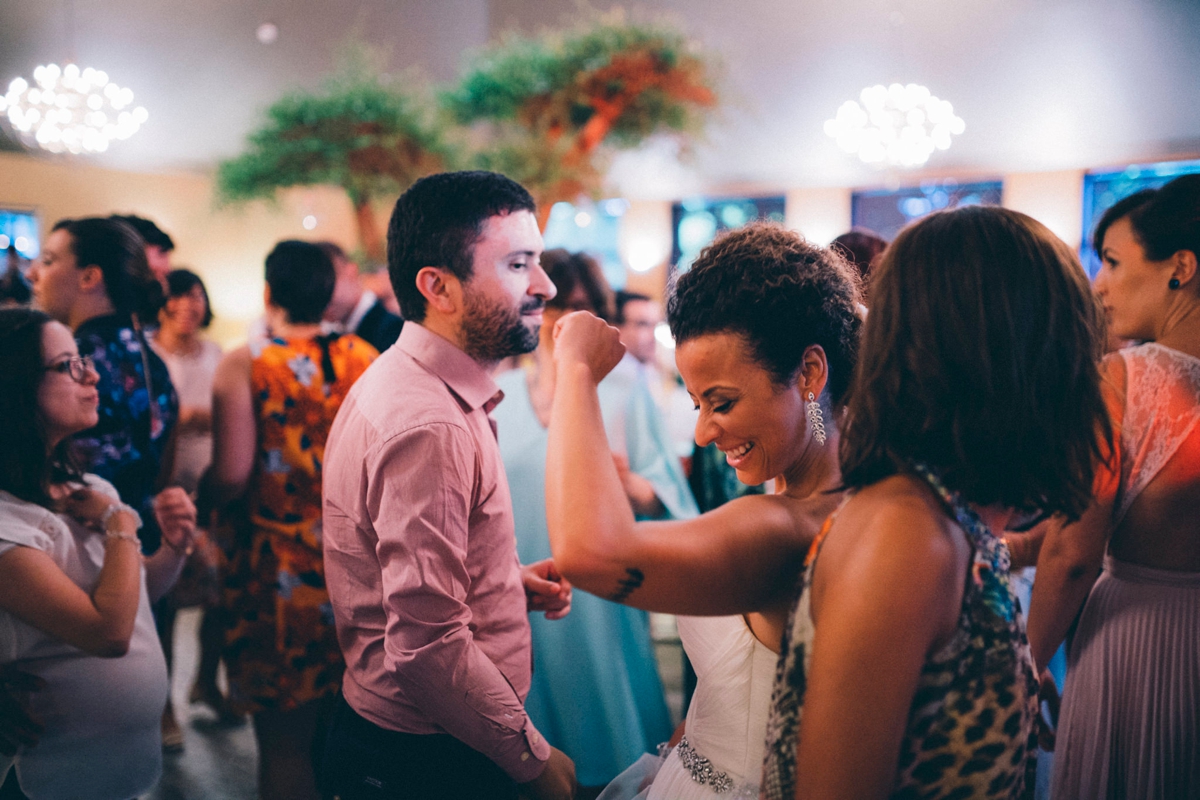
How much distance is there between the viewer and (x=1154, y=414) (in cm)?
156

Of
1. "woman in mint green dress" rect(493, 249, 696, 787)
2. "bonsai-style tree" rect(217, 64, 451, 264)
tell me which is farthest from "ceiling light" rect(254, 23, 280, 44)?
"woman in mint green dress" rect(493, 249, 696, 787)

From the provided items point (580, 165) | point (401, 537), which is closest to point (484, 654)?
point (401, 537)

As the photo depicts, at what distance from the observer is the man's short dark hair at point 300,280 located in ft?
8.36

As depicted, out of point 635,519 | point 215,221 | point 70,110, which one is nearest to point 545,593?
point 635,519

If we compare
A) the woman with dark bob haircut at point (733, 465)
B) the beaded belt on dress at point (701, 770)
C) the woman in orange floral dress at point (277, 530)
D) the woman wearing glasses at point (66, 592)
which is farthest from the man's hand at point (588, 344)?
the woman in orange floral dress at point (277, 530)

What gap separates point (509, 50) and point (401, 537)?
490 cm

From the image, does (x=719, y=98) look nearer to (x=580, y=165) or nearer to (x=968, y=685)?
(x=580, y=165)

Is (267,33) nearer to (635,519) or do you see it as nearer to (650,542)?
(635,519)

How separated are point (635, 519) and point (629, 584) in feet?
2.27

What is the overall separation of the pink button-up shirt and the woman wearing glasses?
1.67ft

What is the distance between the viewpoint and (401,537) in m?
1.23

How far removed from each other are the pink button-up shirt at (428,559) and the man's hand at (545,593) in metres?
0.12

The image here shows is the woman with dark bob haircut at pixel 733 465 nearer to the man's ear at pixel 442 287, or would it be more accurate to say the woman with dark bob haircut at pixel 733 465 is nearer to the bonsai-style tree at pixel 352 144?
the man's ear at pixel 442 287

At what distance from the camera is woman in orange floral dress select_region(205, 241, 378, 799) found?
2355mm
